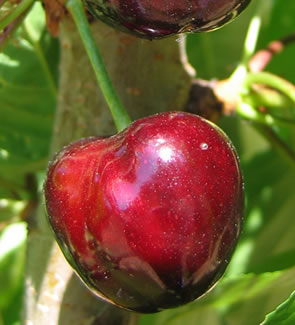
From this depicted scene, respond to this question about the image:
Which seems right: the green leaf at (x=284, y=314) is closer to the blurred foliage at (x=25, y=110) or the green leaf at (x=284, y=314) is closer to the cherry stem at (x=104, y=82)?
the cherry stem at (x=104, y=82)

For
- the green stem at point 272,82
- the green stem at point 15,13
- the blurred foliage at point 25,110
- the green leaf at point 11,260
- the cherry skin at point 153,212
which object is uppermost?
the green stem at point 15,13

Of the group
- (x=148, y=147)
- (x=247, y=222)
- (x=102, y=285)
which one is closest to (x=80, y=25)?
(x=148, y=147)

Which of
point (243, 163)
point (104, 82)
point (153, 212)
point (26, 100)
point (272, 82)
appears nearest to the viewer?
point (153, 212)

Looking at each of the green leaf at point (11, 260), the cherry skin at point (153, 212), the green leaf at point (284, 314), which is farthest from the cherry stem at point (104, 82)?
the green leaf at point (11, 260)

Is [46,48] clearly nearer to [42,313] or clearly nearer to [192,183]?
[42,313]

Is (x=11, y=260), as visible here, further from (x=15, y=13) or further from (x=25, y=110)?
(x=15, y=13)

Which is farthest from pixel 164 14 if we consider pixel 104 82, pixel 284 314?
pixel 284 314
